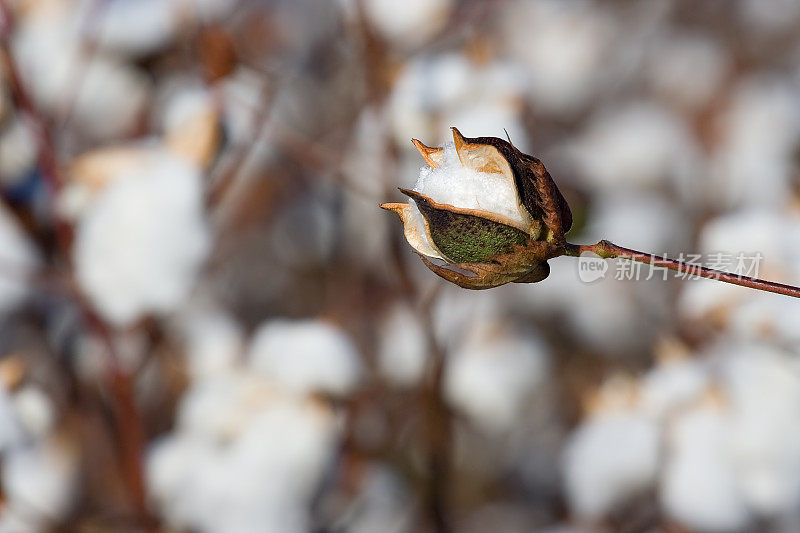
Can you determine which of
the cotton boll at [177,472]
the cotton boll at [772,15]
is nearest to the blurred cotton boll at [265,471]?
the cotton boll at [177,472]

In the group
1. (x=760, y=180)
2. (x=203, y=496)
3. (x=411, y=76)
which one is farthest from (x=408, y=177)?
(x=760, y=180)

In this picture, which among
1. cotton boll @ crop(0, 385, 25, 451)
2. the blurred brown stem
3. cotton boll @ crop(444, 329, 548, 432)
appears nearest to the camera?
cotton boll @ crop(0, 385, 25, 451)

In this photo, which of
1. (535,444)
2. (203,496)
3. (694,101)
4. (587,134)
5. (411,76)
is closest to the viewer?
(203,496)

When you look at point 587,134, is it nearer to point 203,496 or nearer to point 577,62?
point 577,62

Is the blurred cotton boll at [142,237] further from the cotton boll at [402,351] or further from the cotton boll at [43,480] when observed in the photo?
the cotton boll at [402,351]

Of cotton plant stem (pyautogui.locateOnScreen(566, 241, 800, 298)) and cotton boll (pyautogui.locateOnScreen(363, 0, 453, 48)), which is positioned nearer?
cotton plant stem (pyautogui.locateOnScreen(566, 241, 800, 298))

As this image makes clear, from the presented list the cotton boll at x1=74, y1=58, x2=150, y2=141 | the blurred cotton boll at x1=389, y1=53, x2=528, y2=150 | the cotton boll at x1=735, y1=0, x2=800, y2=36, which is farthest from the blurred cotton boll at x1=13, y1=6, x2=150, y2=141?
the cotton boll at x1=735, y1=0, x2=800, y2=36

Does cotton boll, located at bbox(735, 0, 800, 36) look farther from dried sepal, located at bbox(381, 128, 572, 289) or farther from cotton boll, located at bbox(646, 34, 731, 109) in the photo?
dried sepal, located at bbox(381, 128, 572, 289)

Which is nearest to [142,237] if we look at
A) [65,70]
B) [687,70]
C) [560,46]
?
[65,70]
